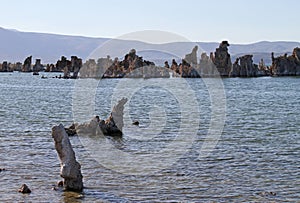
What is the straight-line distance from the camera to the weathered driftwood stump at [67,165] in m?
22.9

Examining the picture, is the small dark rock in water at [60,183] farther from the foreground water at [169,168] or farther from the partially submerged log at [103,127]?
the partially submerged log at [103,127]

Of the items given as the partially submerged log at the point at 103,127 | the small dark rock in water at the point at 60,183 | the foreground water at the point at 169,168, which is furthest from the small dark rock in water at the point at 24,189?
the partially submerged log at the point at 103,127

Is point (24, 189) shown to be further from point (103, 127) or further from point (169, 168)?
point (103, 127)

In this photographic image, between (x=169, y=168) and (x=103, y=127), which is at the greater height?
(x=103, y=127)

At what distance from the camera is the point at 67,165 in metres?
22.9

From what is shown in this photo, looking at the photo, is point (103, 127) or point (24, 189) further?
point (103, 127)

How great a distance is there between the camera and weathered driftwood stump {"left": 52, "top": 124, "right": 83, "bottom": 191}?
75.0 ft

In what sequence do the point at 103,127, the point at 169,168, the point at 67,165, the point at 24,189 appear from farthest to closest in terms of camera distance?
1. the point at 103,127
2. the point at 169,168
3. the point at 67,165
4. the point at 24,189

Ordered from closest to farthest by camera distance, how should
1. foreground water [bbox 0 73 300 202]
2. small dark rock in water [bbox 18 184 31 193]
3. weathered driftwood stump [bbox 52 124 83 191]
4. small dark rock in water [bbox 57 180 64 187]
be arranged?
small dark rock in water [bbox 18 184 31 193]
foreground water [bbox 0 73 300 202]
weathered driftwood stump [bbox 52 124 83 191]
small dark rock in water [bbox 57 180 64 187]

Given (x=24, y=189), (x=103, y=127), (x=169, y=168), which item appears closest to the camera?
(x=24, y=189)

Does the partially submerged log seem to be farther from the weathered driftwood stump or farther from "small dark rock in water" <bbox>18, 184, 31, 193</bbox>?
"small dark rock in water" <bbox>18, 184, 31, 193</bbox>

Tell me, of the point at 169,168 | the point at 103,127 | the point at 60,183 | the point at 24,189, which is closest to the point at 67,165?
the point at 60,183

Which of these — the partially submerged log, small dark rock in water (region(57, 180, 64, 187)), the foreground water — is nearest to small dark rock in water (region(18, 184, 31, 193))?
the foreground water

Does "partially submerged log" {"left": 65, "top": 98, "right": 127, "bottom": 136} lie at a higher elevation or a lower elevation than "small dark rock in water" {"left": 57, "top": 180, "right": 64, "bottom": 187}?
higher
